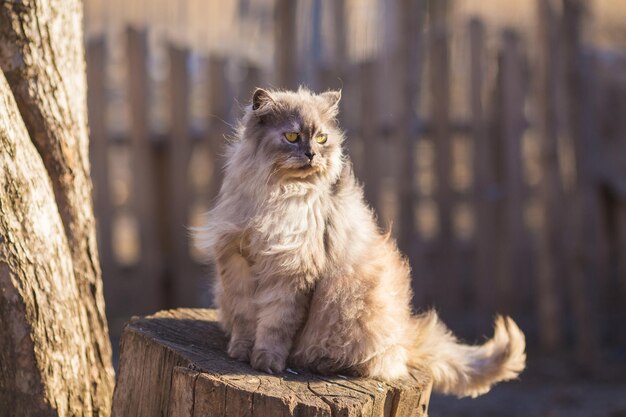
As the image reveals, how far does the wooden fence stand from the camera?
21.2ft

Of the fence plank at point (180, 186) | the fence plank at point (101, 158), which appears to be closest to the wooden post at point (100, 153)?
the fence plank at point (101, 158)

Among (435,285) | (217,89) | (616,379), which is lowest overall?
(616,379)

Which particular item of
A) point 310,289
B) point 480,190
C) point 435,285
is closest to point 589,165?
point 480,190

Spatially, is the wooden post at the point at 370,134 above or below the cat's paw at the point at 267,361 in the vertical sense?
above

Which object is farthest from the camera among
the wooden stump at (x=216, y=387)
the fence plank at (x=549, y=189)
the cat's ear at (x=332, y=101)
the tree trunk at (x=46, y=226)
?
the fence plank at (x=549, y=189)

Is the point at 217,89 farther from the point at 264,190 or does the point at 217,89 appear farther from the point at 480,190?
the point at 264,190

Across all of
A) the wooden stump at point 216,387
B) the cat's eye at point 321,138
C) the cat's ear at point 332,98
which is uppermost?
the cat's ear at point 332,98

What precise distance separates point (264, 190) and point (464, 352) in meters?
1.23

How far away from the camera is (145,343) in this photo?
3045 millimetres

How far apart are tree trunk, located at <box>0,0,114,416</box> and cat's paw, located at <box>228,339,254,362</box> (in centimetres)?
64

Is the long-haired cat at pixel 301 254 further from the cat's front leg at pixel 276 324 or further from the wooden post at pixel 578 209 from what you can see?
the wooden post at pixel 578 209

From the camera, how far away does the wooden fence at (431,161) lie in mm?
6477

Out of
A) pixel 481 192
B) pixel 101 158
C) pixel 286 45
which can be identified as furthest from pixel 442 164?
pixel 101 158

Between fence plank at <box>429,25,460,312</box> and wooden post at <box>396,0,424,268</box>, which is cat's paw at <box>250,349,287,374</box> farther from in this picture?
fence plank at <box>429,25,460,312</box>
